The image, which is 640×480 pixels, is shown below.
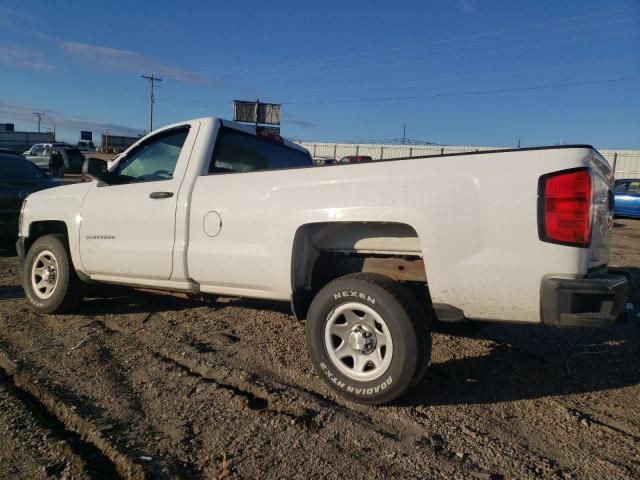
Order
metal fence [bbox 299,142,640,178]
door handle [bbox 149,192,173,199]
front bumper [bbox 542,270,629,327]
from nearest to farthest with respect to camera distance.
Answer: front bumper [bbox 542,270,629,327] → door handle [bbox 149,192,173,199] → metal fence [bbox 299,142,640,178]

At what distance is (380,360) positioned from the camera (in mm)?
3133

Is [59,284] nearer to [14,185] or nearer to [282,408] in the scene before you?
[282,408]

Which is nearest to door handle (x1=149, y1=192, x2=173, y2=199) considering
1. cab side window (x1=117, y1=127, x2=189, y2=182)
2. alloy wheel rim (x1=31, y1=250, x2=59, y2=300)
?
cab side window (x1=117, y1=127, x2=189, y2=182)

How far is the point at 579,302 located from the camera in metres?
2.64

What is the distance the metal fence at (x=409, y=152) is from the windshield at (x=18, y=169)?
→ 2490 cm

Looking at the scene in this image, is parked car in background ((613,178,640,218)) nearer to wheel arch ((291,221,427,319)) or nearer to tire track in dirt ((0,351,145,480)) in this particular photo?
wheel arch ((291,221,427,319))

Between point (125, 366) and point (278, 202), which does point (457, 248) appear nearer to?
point (278, 202)

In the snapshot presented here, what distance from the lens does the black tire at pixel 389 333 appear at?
2951mm

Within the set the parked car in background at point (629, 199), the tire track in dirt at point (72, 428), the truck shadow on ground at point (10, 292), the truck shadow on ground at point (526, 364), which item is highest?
the parked car in background at point (629, 199)

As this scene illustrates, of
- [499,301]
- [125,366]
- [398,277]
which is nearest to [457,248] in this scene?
[499,301]

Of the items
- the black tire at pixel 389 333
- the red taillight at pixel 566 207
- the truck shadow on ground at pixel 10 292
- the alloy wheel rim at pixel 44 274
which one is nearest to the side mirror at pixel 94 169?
the alloy wheel rim at pixel 44 274

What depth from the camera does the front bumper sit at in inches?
103

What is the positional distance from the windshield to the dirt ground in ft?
15.4

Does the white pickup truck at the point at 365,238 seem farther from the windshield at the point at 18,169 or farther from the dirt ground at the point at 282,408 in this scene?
the windshield at the point at 18,169
